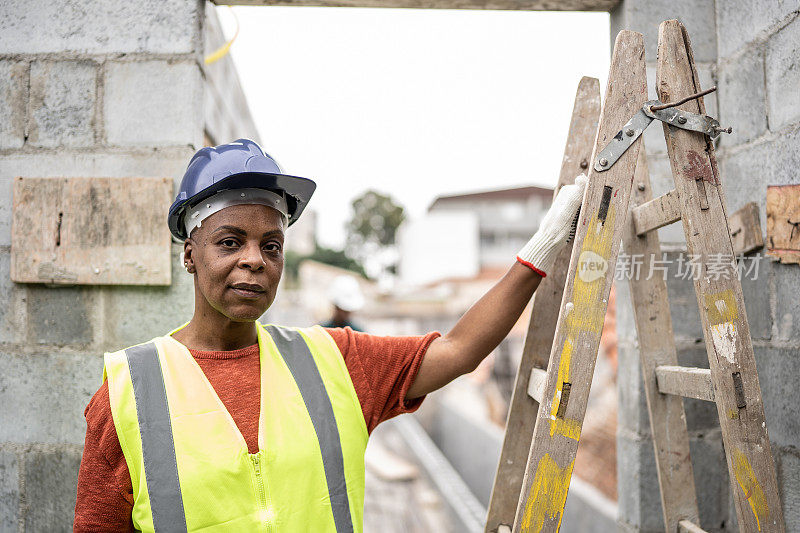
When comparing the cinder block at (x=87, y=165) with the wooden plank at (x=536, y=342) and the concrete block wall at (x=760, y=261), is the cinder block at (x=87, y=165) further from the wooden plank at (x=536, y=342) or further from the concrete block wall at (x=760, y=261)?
the concrete block wall at (x=760, y=261)

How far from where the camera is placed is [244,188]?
1.59 metres

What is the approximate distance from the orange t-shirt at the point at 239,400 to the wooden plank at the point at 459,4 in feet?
4.29

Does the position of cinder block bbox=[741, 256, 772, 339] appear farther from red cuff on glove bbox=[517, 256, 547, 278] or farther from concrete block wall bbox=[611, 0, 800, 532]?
red cuff on glove bbox=[517, 256, 547, 278]

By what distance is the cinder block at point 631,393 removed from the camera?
2.27 meters

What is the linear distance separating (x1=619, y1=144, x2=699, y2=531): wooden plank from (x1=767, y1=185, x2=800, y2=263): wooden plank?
1.45 feet

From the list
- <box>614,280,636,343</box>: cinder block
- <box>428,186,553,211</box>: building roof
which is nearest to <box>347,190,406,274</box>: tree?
<box>428,186,553,211</box>: building roof

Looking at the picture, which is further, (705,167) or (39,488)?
(39,488)

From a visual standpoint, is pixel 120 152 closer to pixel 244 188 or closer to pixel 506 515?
pixel 244 188

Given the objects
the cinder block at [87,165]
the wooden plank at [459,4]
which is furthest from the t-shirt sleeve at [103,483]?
the wooden plank at [459,4]

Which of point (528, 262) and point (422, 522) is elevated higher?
point (528, 262)

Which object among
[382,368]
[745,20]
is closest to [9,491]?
[382,368]

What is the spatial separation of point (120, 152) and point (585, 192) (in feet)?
5.33

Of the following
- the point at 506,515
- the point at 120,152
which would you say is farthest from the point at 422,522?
the point at 120,152

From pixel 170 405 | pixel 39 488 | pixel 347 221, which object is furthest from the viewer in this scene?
pixel 347 221
